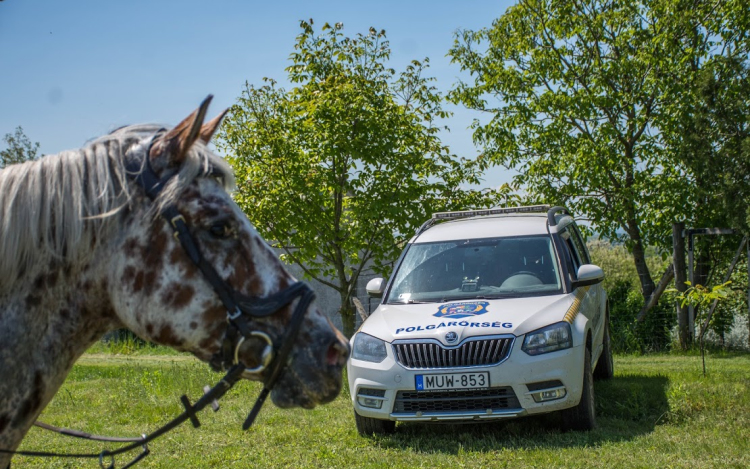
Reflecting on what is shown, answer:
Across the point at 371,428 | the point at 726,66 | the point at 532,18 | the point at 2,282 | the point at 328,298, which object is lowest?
the point at 328,298

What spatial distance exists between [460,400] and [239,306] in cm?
429

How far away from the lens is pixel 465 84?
53.7 feet

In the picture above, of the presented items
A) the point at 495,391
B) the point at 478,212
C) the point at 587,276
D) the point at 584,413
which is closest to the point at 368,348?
the point at 495,391

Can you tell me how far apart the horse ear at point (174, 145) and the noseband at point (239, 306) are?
2.2 inches

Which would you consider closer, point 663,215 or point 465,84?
point 663,215

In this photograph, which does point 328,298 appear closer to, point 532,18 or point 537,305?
point 532,18

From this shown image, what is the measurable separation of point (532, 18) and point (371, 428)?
12.0 m

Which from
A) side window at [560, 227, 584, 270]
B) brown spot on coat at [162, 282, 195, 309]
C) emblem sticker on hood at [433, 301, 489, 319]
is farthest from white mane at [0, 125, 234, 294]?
side window at [560, 227, 584, 270]

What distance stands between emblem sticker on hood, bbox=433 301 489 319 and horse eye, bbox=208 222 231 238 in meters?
4.45

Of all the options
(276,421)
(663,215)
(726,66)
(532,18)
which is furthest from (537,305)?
(532,18)

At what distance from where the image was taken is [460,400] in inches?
242

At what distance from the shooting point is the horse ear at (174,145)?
2.18 m

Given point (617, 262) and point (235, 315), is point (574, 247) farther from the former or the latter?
point (617, 262)

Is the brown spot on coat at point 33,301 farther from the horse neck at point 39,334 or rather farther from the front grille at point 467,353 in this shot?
the front grille at point 467,353
